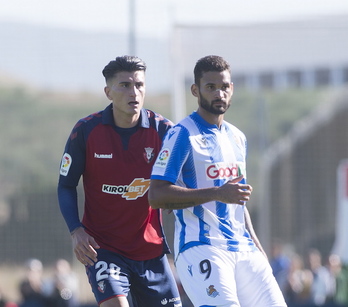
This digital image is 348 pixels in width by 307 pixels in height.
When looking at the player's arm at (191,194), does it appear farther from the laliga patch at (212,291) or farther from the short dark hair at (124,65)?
the short dark hair at (124,65)

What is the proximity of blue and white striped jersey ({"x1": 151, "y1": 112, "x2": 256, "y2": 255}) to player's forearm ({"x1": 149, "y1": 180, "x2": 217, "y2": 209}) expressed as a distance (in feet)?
0.20

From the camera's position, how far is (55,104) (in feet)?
74.6

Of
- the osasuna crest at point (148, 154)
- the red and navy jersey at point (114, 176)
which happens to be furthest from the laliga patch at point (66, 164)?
the osasuna crest at point (148, 154)

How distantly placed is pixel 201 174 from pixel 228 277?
2.34ft

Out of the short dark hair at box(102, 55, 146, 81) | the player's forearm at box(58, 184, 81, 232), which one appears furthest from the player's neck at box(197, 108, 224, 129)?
the player's forearm at box(58, 184, 81, 232)

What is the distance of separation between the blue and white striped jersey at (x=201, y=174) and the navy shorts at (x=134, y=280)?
0.68 meters

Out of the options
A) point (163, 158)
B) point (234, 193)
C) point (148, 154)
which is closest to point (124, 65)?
point (148, 154)

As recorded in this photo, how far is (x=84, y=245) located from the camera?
6.48 m

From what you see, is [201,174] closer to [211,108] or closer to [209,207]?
[209,207]

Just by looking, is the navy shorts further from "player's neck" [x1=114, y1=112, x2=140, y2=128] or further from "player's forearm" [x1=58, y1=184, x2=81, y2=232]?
"player's neck" [x1=114, y1=112, x2=140, y2=128]

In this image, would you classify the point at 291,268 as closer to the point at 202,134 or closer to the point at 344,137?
the point at 344,137

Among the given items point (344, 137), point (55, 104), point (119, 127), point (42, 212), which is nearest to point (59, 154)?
point (42, 212)

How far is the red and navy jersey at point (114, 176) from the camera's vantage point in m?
6.78

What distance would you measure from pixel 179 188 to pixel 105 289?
3.73 ft
